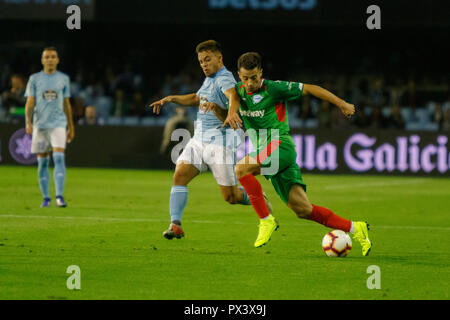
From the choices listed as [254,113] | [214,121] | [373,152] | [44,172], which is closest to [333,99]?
[254,113]

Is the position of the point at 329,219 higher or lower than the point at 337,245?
higher

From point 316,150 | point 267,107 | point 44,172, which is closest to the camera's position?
point 267,107

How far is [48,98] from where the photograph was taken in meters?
12.9

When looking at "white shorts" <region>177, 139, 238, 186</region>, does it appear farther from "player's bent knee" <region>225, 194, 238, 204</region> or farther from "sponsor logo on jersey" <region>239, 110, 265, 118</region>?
"sponsor logo on jersey" <region>239, 110, 265, 118</region>

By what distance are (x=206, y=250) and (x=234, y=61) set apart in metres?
20.2

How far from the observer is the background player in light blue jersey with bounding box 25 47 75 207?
12867 millimetres

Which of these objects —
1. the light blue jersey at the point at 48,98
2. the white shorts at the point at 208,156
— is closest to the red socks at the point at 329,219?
the white shorts at the point at 208,156

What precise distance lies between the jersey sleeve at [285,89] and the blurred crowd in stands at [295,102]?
1418 cm

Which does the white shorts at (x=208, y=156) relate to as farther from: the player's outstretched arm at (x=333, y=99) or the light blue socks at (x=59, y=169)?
the light blue socks at (x=59, y=169)

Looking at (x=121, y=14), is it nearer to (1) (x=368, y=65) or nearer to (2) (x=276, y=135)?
(1) (x=368, y=65)

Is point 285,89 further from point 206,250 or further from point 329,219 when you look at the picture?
point 206,250

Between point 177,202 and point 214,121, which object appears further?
point 214,121

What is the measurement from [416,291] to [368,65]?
2236 centimetres
